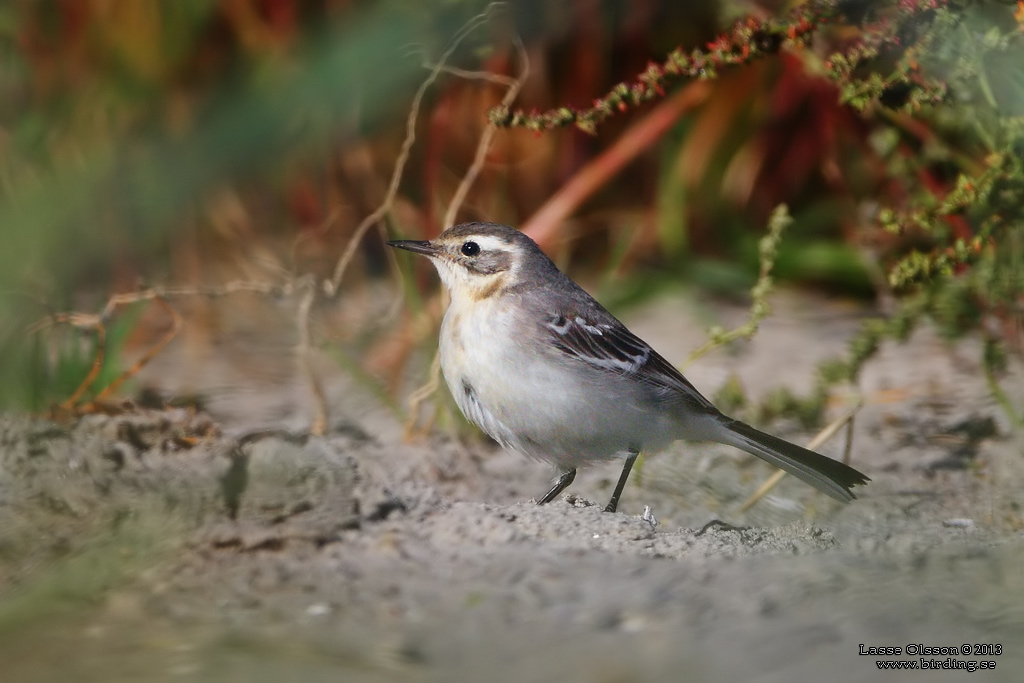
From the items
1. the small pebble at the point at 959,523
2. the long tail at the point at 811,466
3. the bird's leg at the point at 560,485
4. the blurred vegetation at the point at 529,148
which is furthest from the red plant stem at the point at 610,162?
the small pebble at the point at 959,523

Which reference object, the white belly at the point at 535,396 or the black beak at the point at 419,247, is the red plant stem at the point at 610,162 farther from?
the white belly at the point at 535,396

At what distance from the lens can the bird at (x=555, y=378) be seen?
12.1 feet

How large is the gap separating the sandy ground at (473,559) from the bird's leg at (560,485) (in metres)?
0.24

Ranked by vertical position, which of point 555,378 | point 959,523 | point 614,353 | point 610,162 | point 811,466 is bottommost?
point 959,523

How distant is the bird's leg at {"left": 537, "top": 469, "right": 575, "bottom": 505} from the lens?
404cm

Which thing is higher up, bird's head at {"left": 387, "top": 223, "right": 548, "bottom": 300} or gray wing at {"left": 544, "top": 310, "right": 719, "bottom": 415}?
bird's head at {"left": 387, "top": 223, "right": 548, "bottom": 300}

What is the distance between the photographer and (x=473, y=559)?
3.23m

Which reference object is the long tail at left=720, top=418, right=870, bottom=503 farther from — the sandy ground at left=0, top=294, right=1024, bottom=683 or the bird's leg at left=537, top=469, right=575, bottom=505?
the bird's leg at left=537, top=469, right=575, bottom=505

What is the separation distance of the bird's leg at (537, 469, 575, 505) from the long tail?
67 cm

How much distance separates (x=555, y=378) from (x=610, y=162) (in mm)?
2635

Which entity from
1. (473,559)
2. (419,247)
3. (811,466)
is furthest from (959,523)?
(419,247)

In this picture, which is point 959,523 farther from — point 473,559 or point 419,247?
point 419,247

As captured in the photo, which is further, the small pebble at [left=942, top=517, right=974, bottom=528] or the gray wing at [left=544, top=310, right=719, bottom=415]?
the gray wing at [left=544, top=310, right=719, bottom=415]

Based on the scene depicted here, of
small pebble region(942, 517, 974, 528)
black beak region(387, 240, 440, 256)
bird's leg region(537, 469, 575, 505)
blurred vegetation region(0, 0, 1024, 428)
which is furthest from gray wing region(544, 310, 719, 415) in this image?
small pebble region(942, 517, 974, 528)
